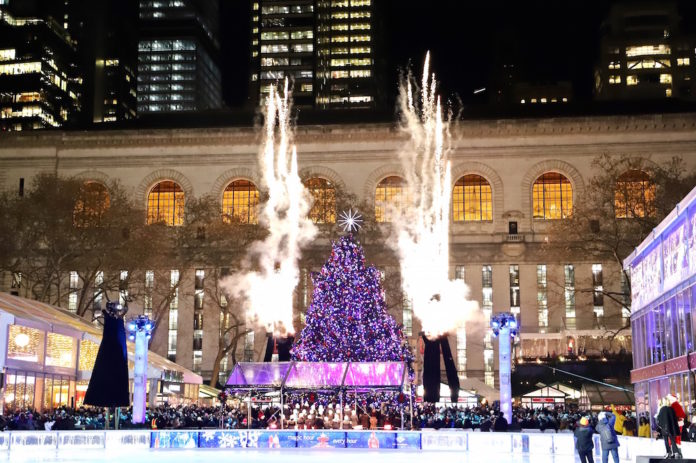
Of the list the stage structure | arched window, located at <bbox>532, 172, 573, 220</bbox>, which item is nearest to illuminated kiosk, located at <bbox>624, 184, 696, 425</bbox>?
the stage structure

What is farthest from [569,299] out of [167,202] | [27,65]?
[27,65]

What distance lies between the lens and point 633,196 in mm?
58406

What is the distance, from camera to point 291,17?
534 feet

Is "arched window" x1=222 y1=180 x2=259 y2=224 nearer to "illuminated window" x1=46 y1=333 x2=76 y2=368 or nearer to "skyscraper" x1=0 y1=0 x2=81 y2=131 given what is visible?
"illuminated window" x1=46 y1=333 x2=76 y2=368

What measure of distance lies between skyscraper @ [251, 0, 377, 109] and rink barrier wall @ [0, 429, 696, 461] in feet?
432

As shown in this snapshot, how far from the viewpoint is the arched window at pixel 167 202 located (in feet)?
245

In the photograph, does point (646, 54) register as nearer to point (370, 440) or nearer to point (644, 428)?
point (644, 428)

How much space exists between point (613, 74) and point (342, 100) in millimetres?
47442

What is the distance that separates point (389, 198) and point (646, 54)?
7836 cm

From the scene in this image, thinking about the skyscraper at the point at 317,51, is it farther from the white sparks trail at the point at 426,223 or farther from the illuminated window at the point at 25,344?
the illuminated window at the point at 25,344

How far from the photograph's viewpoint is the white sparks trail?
59312 millimetres

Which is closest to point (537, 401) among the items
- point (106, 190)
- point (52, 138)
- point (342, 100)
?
point (106, 190)

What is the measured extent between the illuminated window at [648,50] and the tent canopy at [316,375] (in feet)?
383

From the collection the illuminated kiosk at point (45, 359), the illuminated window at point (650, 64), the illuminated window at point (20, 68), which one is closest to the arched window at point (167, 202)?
the illuminated kiosk at point (45, 359)
